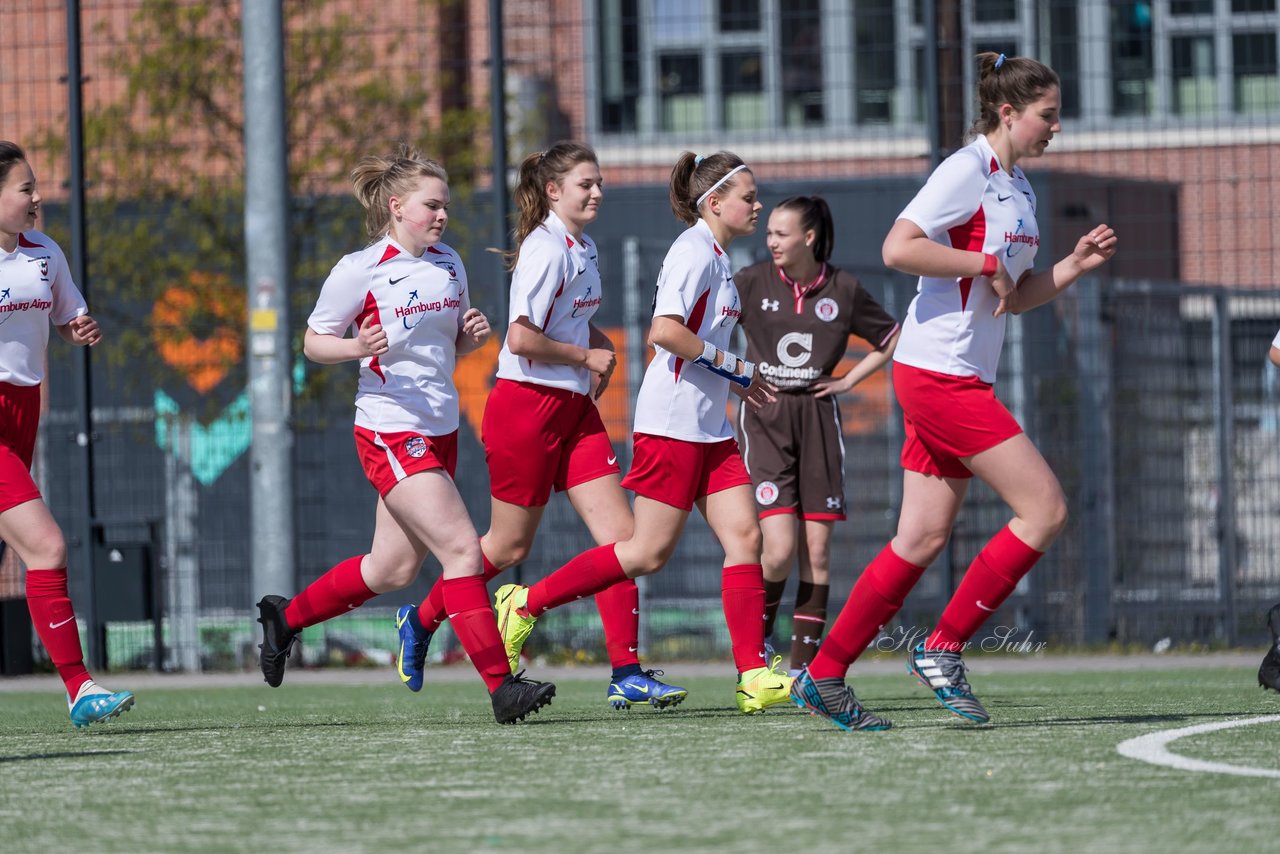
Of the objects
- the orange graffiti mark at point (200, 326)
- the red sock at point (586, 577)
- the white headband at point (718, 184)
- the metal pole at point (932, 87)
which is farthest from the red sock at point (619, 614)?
the orange graffiti mark at point (200, 326)

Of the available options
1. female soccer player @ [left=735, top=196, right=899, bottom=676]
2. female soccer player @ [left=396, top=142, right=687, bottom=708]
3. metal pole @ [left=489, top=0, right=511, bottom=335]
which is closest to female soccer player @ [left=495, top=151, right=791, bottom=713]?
female soccer player @ [left=396, top=142, right=687, bottom=708]

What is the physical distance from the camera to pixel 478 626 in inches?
259

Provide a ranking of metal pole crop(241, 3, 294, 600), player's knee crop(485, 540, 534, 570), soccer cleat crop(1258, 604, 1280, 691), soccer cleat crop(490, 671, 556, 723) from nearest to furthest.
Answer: soccer cleat crop(490, 671, 556, 723) → soccer cleat crop(1258, 604, 1280, 691) → player's knee crop(485, 540, 534, 570) → metal pole crop(241, 3, 294, 600)

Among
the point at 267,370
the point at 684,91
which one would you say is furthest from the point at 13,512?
the point at 684,91

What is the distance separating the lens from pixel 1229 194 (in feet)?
40.5

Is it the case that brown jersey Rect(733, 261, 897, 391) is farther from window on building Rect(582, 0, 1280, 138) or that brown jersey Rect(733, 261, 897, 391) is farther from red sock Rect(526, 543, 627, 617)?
window on building Rect(582, 0, 1280, 138)

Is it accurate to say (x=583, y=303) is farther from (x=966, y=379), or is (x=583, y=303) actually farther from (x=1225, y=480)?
(x=1225, y=480)

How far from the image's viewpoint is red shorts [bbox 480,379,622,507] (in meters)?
7.13

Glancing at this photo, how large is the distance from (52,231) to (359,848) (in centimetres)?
1198

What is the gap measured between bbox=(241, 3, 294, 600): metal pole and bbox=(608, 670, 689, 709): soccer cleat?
5.11 m

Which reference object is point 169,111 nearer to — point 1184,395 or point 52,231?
point 52,231

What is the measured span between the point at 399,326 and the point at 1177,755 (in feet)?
9.47

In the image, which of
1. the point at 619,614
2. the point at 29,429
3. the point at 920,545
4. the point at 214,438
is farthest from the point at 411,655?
the point at 214,438

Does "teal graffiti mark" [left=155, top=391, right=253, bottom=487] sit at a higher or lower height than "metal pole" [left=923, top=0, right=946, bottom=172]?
lower
